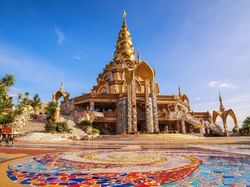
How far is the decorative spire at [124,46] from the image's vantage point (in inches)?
1764

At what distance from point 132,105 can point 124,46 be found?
2428 cm

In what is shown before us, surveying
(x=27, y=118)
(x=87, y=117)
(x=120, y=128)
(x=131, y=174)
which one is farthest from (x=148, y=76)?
(x=131, y=174)

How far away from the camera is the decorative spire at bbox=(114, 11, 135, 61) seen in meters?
44.8

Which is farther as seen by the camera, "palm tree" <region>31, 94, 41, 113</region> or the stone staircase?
"palm tree" <region>31, 94, 41, 113</region>

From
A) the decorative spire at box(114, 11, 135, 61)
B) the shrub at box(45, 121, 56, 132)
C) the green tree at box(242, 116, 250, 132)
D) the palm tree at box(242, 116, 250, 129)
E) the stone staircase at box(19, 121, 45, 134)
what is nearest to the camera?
the shrub at box(45, 121, 56, 132)

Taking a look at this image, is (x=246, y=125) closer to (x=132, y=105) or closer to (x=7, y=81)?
(x=132, y=105)

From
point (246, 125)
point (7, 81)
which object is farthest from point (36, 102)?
point (246, 125)

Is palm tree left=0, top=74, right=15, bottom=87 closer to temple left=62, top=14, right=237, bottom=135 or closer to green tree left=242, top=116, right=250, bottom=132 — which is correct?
temple left=62, top=14, right=237, bottom=135

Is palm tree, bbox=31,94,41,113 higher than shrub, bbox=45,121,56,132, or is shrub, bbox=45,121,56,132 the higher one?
palm tree, bbox=31,94,41,113

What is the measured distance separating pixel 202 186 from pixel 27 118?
2726 centimetres

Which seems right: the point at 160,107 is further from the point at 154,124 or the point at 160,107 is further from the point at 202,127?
the point at 154,124

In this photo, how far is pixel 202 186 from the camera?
2.87 m

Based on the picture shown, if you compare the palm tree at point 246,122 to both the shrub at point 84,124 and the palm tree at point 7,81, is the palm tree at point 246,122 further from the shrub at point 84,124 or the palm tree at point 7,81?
the palm tree at point 7,81

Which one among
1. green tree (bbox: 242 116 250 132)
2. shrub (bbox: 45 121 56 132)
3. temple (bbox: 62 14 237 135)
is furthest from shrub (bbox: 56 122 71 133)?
green tree (bbox: 242 116 250 132)
